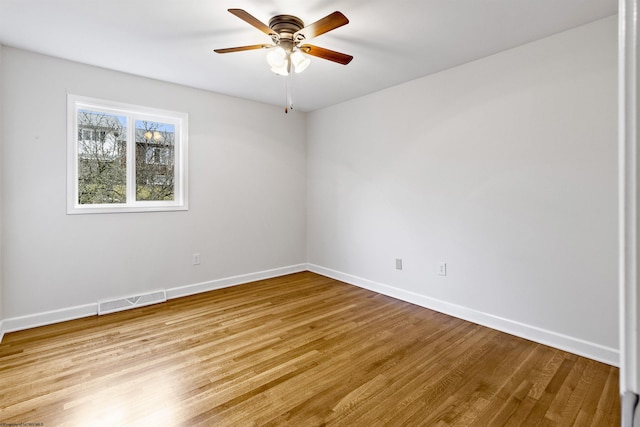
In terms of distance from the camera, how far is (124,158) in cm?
340

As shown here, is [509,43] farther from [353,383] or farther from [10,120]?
[10,120]

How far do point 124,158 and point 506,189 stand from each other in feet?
12.5

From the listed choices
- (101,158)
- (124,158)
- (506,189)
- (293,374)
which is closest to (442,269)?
(506,189)

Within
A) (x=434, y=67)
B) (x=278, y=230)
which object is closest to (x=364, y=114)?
(x=434, y=67)

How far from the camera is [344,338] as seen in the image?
2.65 m

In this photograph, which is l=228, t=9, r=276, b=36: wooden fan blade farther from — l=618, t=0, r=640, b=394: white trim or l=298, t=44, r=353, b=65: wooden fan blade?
l=618, t=0, r=640, b=394: white trim

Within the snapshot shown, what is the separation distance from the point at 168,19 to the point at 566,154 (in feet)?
10.3

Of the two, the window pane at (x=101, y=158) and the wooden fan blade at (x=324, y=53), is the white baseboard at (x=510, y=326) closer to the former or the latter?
the wooden fan blade at (x=324, y=53)

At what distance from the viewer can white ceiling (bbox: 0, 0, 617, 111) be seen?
2.12 m

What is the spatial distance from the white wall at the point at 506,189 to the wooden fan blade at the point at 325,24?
1.67 m

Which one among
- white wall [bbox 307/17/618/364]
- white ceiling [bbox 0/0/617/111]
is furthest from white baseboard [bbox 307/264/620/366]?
white ceiling [bbox 0/0/617/111]

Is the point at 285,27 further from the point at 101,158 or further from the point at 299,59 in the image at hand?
the point at 101,158

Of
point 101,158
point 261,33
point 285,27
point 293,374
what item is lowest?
point 293,374

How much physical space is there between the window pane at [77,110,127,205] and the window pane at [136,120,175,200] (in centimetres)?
15
